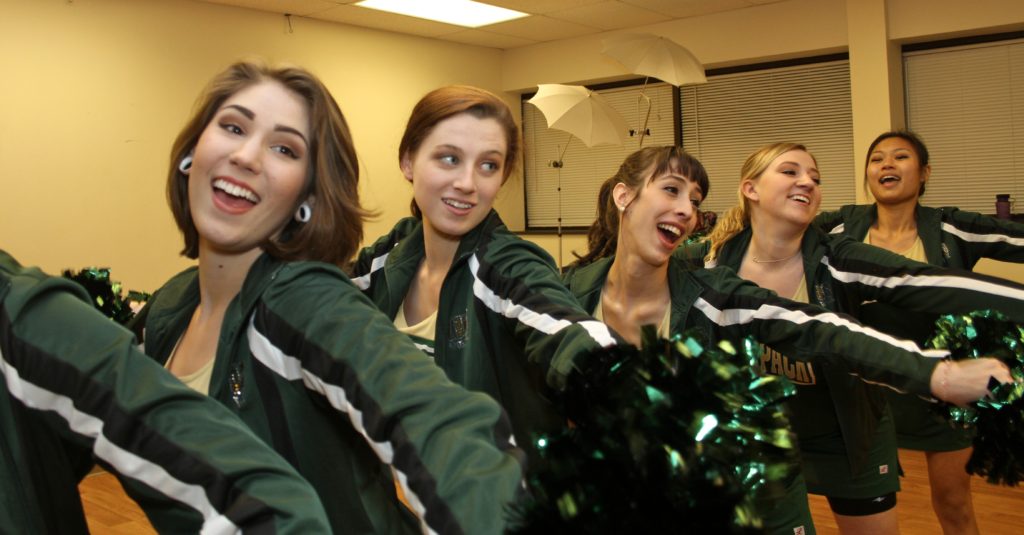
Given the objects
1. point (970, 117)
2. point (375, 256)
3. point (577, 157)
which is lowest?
point (375, 256)

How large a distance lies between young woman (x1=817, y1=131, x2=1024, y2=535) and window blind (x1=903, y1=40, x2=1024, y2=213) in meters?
3.45

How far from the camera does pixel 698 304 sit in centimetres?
260

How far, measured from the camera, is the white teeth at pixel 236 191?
A: 1.48 m

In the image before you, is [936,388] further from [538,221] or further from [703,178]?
[538,221]

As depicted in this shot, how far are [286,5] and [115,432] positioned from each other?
7.28m

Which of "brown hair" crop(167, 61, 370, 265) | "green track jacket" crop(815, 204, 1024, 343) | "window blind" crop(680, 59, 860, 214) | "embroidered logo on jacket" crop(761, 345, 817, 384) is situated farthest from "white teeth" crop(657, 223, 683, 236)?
"window blind" crop(680, 59, 860, 214)

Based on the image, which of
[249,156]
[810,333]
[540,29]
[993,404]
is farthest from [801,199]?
[540,29]

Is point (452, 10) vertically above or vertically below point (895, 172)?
above

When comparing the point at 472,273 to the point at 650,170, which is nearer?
the point at 472,273

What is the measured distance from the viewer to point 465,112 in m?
2.29

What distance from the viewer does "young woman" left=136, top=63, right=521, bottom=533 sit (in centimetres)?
97

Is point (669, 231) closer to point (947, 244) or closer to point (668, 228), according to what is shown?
point (668, 228)

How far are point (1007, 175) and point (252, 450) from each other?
25.2 ft

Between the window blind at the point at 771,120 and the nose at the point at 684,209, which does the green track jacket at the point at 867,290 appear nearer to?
the nose at the point at 684,209
